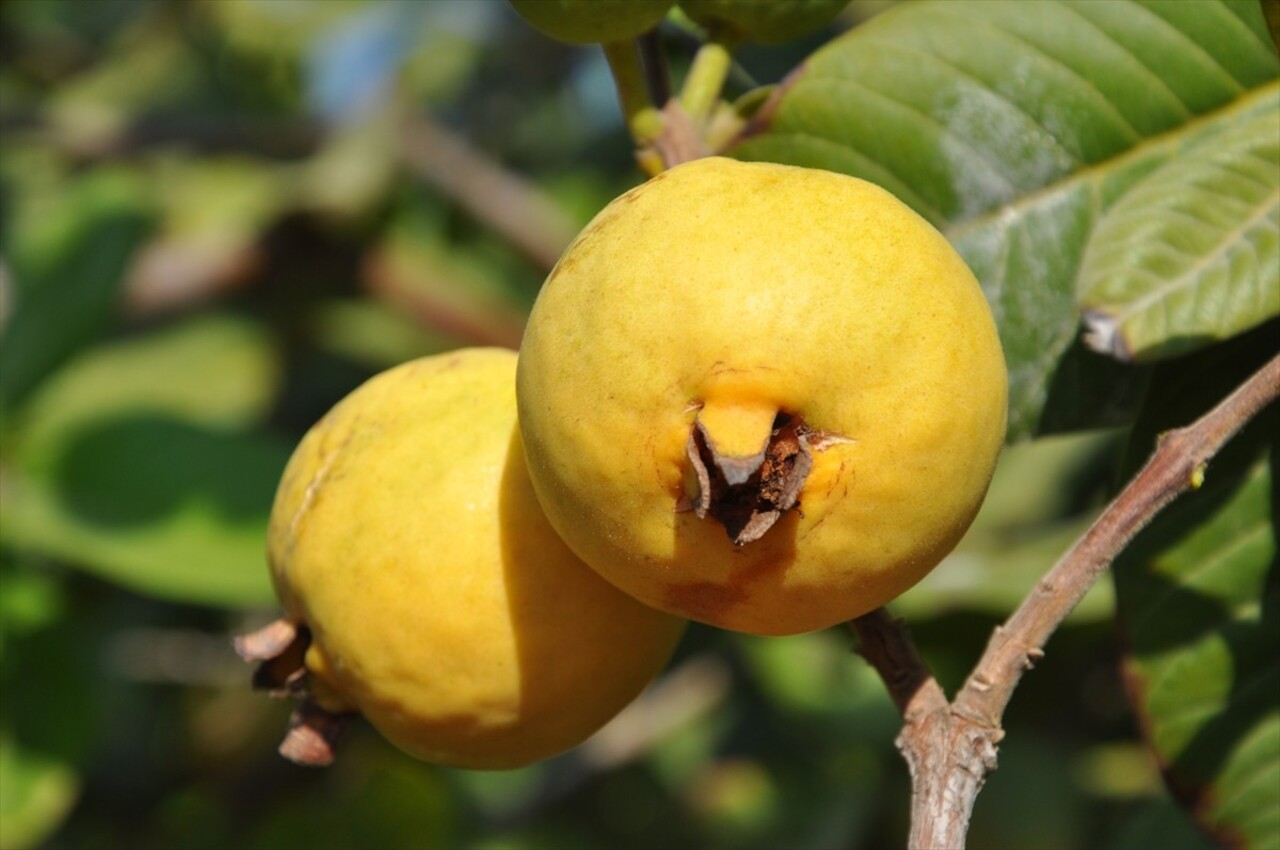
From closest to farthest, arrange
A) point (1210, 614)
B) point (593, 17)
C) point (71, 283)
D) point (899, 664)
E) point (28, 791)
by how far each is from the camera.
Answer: point (899, 664), point (593, 17), point (1210, 614), point (28, 791), point (71, 283)

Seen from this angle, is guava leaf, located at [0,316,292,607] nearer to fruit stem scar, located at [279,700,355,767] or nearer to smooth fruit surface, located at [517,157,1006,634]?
fruit stem scar, located at [279,700,355,767]

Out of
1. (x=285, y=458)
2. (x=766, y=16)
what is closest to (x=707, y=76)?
(x=766, y=16)

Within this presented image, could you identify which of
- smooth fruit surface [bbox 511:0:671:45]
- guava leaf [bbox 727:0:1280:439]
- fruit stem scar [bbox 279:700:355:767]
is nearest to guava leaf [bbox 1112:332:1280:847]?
guava leaf [bbox 727:0:1280:439]

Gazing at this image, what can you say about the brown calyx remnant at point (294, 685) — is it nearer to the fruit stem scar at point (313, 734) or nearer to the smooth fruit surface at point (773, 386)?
the fruit stem scar at point (313, 734)

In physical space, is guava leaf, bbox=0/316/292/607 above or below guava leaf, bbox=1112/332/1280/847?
below

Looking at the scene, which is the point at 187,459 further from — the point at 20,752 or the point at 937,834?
the point at 937,834

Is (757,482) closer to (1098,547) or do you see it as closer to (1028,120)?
(1098,547)

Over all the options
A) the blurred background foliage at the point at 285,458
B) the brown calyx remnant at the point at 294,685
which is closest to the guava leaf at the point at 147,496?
the blurred background foliage at the point at 285,458
